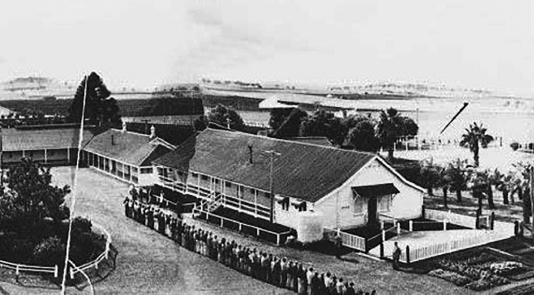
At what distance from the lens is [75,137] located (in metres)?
46.9

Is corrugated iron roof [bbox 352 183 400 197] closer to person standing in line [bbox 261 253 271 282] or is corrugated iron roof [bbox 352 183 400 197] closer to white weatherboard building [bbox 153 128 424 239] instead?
white weatherboard building [bbox 153 128 424 239]

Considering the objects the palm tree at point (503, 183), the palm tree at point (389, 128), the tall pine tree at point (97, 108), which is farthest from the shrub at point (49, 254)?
the tall pine tree at point (97, 108)

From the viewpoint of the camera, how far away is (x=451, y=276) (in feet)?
60.4

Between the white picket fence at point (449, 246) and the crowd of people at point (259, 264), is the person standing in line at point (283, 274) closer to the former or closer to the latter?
the crowd of people at point (259, 264)

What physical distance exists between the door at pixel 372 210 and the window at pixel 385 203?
0.27 metres

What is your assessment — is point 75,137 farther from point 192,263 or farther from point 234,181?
point 192,263

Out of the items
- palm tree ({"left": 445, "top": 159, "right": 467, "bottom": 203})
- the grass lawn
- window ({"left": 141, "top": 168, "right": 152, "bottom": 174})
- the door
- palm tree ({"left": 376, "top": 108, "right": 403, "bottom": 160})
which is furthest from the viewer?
palm tree ({"left": 376, "top": 108, "right": 403, "bottom": 160})

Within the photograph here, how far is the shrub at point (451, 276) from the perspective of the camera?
1798cm

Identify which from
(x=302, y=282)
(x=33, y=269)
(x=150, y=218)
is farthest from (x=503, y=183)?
(x=33, y=269)

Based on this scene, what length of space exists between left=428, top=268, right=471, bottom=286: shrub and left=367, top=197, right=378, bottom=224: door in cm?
564

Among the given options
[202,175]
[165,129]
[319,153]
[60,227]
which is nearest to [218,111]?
[165,129]

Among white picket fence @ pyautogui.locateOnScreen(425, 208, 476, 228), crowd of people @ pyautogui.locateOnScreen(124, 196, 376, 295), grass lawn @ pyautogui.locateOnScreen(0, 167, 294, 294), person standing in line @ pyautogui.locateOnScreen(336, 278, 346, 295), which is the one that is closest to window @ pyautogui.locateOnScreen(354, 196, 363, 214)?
white picket fence @ pyautogui.locateOnScreen(425, 208, 476, 228)

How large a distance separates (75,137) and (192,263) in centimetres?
2934

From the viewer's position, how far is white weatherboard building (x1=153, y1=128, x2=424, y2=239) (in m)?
23.7
